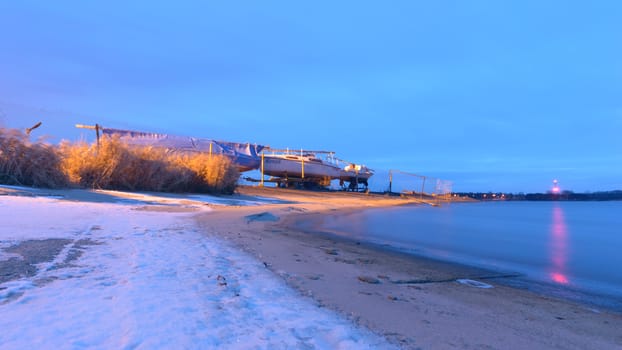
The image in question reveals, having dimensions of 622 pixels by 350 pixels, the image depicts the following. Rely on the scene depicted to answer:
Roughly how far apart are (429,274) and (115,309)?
9.63 feet

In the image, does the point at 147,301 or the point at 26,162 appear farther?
the point at 26,162

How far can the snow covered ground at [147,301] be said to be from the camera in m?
1.69

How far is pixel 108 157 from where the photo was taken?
11.4m

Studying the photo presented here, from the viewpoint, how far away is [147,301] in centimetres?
215

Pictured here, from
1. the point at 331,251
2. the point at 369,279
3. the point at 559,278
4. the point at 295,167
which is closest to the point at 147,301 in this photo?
the point at 369,279

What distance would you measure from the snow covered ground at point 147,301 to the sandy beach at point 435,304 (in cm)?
24

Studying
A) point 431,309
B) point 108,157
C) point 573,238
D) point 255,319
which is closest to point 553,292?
point 431,309

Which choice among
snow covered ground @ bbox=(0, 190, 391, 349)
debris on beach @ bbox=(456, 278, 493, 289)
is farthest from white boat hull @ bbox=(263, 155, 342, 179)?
debris on beach @ bbox=(456, 278, 493, 289)

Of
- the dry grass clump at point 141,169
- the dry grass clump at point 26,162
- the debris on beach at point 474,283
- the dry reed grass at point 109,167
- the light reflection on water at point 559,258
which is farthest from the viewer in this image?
the dry grass clump at point 141,169

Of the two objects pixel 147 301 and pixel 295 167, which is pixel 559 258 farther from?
pixel 295 167

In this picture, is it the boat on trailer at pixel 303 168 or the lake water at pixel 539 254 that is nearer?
the lake water at pixel 539 254

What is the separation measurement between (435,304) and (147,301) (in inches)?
74.6

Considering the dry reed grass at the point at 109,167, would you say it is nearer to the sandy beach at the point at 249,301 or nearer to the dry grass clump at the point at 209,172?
the dry grass clump at the point at 209,172

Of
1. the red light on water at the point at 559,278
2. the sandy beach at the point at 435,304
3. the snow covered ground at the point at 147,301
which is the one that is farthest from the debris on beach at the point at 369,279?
the red light on water at the point at 559,278
